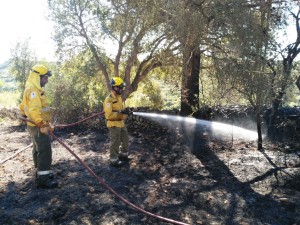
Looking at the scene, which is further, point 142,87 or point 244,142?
point 142,87

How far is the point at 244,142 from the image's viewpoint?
7777 mm

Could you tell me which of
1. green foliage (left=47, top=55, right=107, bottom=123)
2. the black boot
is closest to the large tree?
green foliage (left=47, top=55, right=107, bottom=123)

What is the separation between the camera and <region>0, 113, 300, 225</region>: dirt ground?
13.6ft

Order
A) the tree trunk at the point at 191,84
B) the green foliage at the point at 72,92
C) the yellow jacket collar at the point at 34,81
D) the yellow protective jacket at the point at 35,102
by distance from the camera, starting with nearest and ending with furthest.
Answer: the yellow protective jacket at the point at 35,102 < the yellow jacket collar at the point at 34,81 < the tree trunk at the point at 191,84 < the green foliage at the point at 72,92

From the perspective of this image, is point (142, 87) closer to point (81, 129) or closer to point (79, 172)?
point (81, 129)

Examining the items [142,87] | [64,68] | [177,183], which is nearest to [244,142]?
[177,183]

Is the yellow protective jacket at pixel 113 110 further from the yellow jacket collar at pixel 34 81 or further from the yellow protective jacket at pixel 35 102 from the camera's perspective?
the yellow jacket collar at pixel 34 81

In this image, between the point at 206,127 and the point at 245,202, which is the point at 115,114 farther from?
the point at 206,127

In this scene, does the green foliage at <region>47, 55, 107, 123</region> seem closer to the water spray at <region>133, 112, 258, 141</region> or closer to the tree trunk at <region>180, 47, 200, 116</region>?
the water spray at <region>133, 112, 258, 141</region>

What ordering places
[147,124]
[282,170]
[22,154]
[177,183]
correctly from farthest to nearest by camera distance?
[147,124], [22,154], [282,170], [177,183]

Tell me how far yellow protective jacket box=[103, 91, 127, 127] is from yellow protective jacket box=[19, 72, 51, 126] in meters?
1.20

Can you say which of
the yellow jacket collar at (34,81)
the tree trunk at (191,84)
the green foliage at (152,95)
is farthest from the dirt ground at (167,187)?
the green foliage at (152,95)

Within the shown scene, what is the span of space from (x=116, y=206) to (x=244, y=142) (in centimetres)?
449

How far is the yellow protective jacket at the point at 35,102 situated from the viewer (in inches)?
186
